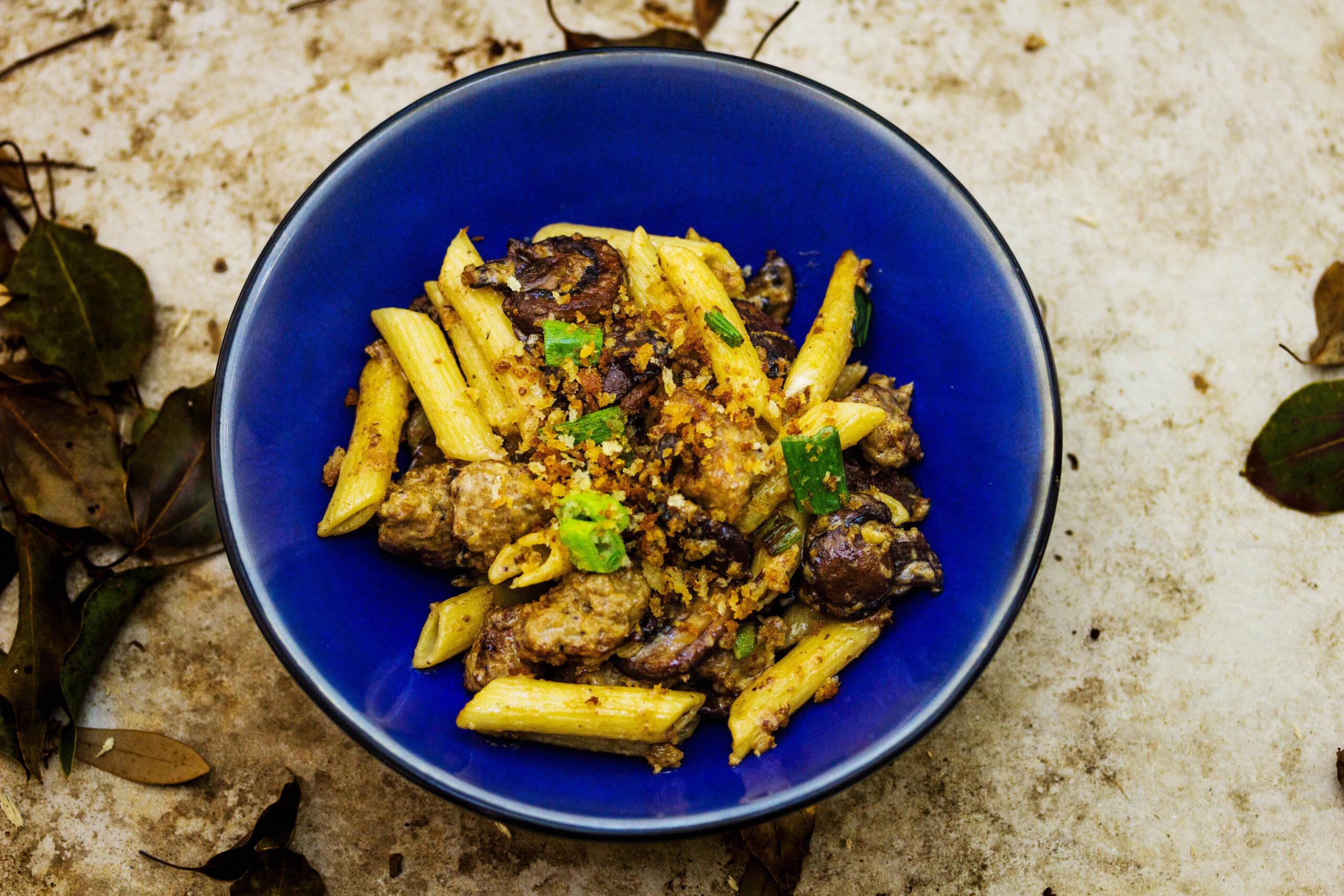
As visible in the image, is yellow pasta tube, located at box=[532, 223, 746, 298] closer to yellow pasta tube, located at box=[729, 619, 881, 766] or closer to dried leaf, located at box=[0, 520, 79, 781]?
yellow pasta tube, located at box=[729, 619, 881, 766]

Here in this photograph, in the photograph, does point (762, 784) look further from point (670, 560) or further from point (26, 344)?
point (26, 344)

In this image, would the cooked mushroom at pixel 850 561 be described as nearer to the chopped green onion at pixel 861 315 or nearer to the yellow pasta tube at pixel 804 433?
the yellow pasta tube at pixel 804 433

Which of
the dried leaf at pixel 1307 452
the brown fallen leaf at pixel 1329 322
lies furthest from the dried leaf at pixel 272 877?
the brown fallen leaf at pixel 1329 322

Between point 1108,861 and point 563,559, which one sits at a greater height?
point 563,559

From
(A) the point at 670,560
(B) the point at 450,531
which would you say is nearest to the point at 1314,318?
(A) the point at 670,560

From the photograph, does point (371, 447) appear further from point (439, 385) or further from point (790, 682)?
point (790, 682)
